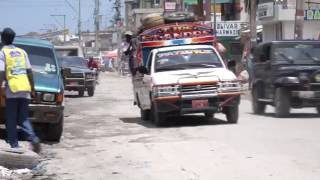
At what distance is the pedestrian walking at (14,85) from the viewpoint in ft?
38.5

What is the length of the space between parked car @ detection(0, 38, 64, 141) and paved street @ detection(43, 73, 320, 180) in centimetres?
44

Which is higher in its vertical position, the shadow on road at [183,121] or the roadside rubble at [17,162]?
the roadside rubble at [17,162]

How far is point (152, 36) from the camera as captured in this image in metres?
21.0

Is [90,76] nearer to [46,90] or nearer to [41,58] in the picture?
[41,58]

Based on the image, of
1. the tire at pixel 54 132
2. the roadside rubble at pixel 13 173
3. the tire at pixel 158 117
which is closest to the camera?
the roadside rubble at pixel 13 173

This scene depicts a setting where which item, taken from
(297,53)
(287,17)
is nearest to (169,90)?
(297,53)

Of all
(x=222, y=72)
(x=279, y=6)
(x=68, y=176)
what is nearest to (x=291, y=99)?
(x=222, y=72)

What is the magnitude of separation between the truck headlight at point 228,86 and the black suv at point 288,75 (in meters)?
2.36

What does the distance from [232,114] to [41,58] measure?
462 centimetres

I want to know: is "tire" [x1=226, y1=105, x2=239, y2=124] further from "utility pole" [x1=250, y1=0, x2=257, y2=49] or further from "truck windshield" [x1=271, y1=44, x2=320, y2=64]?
"utility pole" [x1=250, y1=0, x2=257, y2=49]

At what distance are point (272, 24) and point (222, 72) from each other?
3103 centimetres

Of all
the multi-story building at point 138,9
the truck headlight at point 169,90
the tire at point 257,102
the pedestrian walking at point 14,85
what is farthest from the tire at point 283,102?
the multi-story building at point 138,9

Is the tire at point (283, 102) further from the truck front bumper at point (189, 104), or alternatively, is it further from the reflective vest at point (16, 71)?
the reflective vest at point (16, 71)

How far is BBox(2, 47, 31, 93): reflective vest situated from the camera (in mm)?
11734
